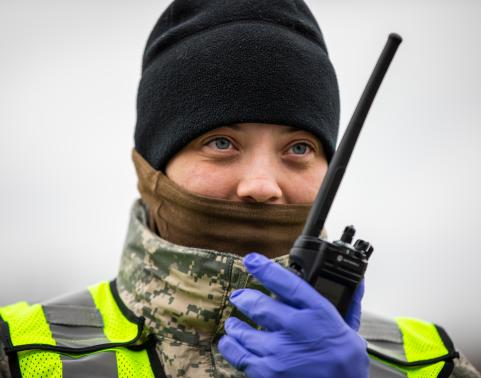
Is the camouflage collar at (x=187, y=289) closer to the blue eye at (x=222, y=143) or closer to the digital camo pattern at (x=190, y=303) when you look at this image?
the digital camo pattern at (x=190, y=303)

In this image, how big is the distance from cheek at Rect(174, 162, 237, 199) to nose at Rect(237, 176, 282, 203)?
6cm

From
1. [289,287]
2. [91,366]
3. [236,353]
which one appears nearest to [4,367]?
[91,366]

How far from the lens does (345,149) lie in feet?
7.79

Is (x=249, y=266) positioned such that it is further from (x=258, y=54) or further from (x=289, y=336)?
(x=258, y=54)

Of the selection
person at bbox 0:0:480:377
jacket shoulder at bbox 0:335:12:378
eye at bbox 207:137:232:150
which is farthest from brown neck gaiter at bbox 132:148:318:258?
jacket shoulder at bbox 0:335:12:378

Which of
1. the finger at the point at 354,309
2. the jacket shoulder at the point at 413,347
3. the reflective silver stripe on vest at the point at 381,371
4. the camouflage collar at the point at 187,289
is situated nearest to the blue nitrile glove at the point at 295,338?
the finger at the point at 354,309

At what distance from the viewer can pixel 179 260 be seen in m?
2.81

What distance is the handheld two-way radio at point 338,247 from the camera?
7.44ft

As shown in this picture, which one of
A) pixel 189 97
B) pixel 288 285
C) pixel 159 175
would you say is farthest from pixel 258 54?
pixel 288 285

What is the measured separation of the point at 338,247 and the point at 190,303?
753 mm

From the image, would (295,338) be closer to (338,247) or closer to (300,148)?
(338,247)

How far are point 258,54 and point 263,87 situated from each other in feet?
0.50

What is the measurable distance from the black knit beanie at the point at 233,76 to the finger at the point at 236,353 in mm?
958

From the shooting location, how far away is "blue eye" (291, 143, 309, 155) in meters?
3.02
